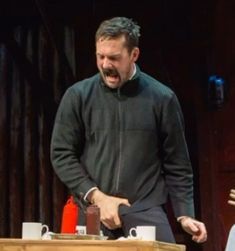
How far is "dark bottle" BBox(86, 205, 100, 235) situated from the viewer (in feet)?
10.4

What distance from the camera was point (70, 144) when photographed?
11.8ft

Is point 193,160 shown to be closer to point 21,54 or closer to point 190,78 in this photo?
point 190,78

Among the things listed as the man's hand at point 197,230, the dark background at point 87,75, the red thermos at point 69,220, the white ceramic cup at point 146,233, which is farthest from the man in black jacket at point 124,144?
the dark background at point 87,75

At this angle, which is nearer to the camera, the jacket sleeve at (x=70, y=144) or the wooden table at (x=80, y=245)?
the wooden table at (x=80, y=245)

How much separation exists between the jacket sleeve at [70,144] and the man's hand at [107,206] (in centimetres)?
12

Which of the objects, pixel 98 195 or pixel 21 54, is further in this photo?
pixel 21 54

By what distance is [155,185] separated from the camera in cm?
358

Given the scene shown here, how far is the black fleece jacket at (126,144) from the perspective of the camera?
11.6 ft

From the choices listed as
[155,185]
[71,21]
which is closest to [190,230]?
[155,185]

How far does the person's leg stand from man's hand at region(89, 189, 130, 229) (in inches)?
2.4

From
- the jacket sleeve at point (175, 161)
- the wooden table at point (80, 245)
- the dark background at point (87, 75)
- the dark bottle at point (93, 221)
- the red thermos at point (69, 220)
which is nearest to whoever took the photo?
the wooden table at point (80, 245)

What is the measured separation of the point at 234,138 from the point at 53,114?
1.89 m

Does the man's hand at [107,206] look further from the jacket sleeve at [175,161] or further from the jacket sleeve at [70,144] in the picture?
the jacket sleeve at [175,161]

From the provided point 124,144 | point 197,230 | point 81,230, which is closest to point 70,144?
point 124,144
